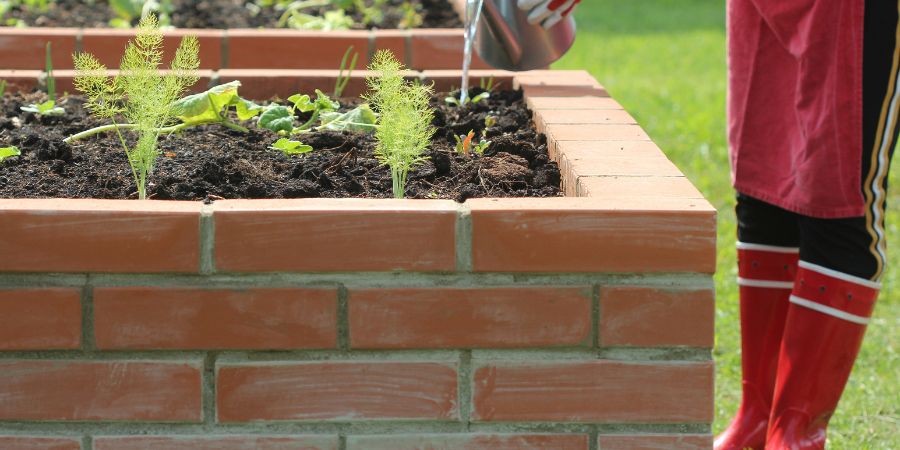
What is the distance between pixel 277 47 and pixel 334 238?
2064 millimetres

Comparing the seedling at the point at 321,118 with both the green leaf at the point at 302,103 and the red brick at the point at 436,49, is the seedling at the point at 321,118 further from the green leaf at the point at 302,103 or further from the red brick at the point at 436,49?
the red brick at the point at 436,49

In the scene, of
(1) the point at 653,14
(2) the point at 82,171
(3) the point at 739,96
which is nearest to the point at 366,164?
(2) the point at 82,171

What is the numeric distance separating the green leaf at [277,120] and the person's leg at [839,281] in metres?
1.03

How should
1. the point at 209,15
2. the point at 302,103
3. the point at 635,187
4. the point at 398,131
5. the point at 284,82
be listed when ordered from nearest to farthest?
the point at 635,187
the point at 398,131
the point at 302,103
the point at 284,82
the point at 209,15

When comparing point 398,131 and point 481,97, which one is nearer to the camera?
point 398,131

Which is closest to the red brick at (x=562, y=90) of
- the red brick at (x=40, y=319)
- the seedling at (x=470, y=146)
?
the seedling at (x=470, y=146)

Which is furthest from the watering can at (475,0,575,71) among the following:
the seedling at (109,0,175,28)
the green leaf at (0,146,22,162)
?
the seedling at (109,0,175,28)

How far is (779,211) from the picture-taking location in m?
2.55

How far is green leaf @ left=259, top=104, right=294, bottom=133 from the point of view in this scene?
237cm

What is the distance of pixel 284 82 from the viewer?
114 inches

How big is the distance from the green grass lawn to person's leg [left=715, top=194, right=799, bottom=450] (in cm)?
32

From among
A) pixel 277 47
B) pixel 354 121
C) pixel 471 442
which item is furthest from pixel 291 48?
pixel 471 442

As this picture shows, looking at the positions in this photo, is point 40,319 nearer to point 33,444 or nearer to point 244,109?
point 33,444

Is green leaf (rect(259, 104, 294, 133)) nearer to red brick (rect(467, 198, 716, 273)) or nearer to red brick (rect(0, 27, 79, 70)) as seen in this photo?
red brick (rect(467, 198, 716, 273))
